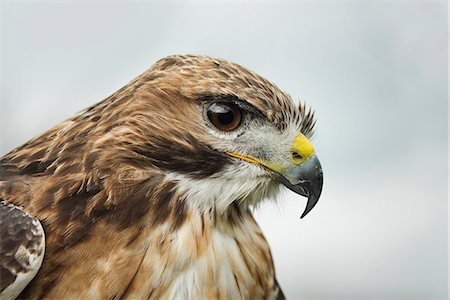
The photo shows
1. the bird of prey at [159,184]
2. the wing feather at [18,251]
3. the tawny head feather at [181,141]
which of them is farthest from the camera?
the tawny head feather at [181,141]

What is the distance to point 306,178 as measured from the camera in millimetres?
2469

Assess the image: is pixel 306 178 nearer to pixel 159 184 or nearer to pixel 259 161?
pixel 259 161

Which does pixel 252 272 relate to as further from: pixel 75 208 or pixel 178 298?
pixel 75 208

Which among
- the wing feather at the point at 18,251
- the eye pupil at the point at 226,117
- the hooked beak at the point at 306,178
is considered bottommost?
the wing feather at the point at 18,251

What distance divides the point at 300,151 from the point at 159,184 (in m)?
0.49

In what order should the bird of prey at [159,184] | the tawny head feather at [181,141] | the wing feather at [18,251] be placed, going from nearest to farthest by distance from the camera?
the wing feather at [18,251]
the bird of prey at [159,184]
the tawny head feather at [181,141]

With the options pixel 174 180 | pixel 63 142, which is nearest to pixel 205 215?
pixel 174 180

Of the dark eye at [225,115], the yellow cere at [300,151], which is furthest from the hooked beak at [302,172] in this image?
the dark eye at [225,115]

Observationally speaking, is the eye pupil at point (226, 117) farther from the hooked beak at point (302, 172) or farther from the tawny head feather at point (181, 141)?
the hooked beak at point (302, 172)

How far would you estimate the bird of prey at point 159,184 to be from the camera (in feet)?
7.45

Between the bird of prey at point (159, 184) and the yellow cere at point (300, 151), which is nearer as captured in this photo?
the bird of prey at point (159, 184)

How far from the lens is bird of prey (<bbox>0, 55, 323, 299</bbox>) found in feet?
7.45

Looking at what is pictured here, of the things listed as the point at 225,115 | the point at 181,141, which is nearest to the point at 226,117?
the point at 225,115

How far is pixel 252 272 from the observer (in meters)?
2.58
